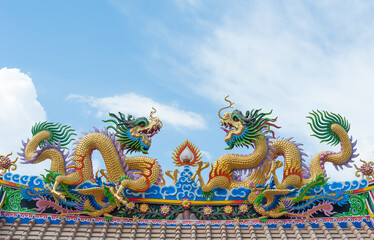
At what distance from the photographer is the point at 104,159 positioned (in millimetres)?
9852

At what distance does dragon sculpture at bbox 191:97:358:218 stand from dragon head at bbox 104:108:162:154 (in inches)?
54.2

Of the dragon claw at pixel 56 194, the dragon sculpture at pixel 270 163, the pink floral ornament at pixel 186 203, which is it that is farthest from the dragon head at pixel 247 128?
the dragon claw at pixel 56 194

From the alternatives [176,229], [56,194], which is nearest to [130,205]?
[176,229]

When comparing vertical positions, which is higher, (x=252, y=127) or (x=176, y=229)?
(x=252, y=127)

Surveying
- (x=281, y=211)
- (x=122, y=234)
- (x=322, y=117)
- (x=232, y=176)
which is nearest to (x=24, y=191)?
(x=122, y=234)

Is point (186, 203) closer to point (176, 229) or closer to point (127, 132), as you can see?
point (176, 229)

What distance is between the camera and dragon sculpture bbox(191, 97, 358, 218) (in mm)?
9273

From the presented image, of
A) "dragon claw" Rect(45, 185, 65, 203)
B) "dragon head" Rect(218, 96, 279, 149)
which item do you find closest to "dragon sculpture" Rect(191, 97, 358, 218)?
"dragon head" Rect(218, 96, 279, 149)

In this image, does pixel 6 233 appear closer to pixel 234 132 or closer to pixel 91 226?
pixel 91 226

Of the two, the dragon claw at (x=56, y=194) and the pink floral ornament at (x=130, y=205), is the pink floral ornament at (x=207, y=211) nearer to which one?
the pink floral ornament at (x=130, y=205)

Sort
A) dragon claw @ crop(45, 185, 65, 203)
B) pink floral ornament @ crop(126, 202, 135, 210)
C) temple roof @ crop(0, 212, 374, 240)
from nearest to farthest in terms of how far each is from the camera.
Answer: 1. temple roof @ crop(0, 212, 374, 240)
2. dragon claw @ crop(45, 185, 65, 203)
3. pink floral ornament @ crop(126, 202, 135, 210)

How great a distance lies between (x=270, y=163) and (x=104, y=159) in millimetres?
3383

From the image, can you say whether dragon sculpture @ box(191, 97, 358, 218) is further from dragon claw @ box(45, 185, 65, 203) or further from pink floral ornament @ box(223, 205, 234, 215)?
dragon claw @ box(45, 185, 65, 203)

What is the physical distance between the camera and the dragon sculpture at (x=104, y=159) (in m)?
9.21
